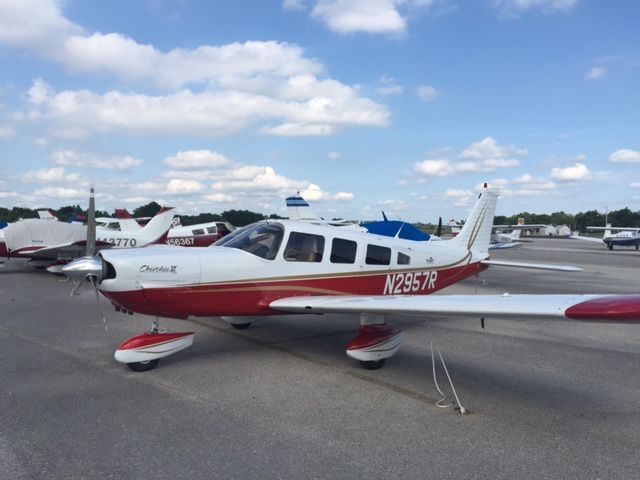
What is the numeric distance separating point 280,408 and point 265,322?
3997mm

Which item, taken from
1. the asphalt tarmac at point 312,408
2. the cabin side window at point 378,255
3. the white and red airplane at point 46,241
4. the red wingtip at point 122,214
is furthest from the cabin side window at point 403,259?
the red wingtip at point 122,214

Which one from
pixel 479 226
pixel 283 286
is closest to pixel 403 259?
pixel 283 286

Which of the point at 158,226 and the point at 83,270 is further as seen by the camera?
the point at 158,226

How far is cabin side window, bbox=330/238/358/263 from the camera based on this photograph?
670cm

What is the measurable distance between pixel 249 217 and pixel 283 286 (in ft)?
152

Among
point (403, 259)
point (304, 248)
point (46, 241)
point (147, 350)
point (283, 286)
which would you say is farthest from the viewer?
point (46, 241)

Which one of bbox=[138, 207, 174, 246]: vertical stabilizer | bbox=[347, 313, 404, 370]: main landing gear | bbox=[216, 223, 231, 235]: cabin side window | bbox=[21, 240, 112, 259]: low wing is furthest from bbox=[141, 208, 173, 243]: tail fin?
bbox=[347, 313, 404, 370]: main landing gear

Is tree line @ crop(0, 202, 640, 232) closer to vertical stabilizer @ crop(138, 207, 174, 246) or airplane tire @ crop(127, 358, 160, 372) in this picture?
vertical stabilizer @ crop(138, 207, 174, 246)

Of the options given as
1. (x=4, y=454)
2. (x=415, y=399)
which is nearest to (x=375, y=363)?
(x=415, y=399)

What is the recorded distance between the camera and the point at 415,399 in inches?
184

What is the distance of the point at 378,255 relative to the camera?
7.19 m

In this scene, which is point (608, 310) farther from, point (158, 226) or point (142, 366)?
point (158, 226)

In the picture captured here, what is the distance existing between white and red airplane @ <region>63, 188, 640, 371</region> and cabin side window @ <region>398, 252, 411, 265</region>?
17 mm

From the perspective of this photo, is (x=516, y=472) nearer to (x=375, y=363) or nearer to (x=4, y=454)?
(x=375, y=363)
